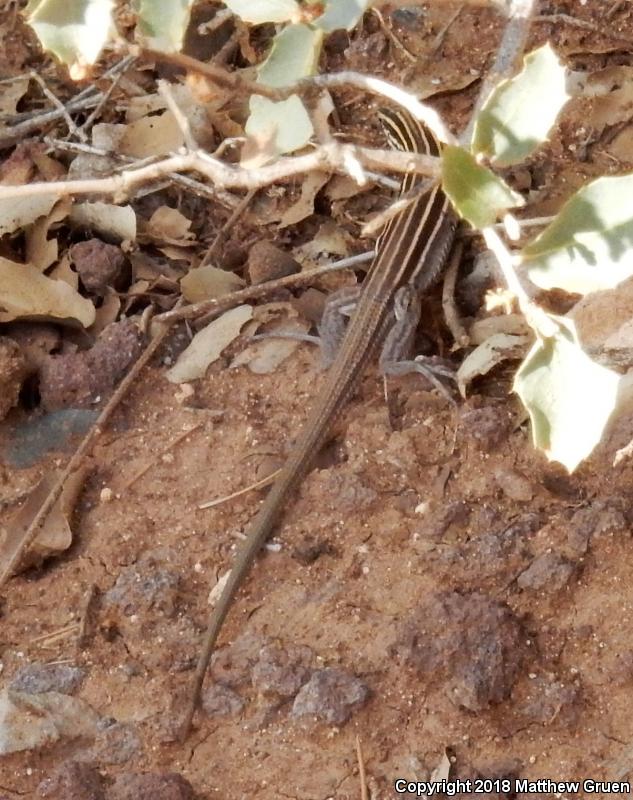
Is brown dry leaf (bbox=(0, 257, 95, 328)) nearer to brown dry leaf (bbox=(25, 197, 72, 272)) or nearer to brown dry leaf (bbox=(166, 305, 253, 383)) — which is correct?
brown dry leaf (bbox=(25, 197, 72, 272))

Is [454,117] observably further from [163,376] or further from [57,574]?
[57,574]

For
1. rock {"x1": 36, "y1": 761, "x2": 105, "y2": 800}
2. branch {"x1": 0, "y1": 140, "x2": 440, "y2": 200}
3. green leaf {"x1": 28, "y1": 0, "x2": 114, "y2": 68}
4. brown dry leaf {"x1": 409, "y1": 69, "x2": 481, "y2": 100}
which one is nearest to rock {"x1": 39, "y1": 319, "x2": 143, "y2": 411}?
rock {"x1": 36, "y1": 761, "x2": 105, "y2": 800}

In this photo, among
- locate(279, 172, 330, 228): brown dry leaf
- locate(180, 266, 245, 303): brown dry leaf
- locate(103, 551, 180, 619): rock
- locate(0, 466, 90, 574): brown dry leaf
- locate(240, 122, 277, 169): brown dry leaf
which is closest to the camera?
locate(240, 122, 277, 169): brown dry leaf

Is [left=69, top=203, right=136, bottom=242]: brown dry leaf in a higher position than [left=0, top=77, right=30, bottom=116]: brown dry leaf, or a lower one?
lower

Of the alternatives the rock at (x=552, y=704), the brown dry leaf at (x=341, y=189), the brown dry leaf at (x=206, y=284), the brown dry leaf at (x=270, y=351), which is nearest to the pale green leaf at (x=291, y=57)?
the rock at (x=552, y=704)

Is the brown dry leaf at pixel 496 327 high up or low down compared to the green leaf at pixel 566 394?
down

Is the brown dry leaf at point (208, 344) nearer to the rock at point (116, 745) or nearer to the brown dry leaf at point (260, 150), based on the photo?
the rock at point (116, 745)

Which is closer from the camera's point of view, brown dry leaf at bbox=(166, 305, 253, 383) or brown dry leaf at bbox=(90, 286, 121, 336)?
brown dry leaf at bbox=(166, 305, 253, 383)
